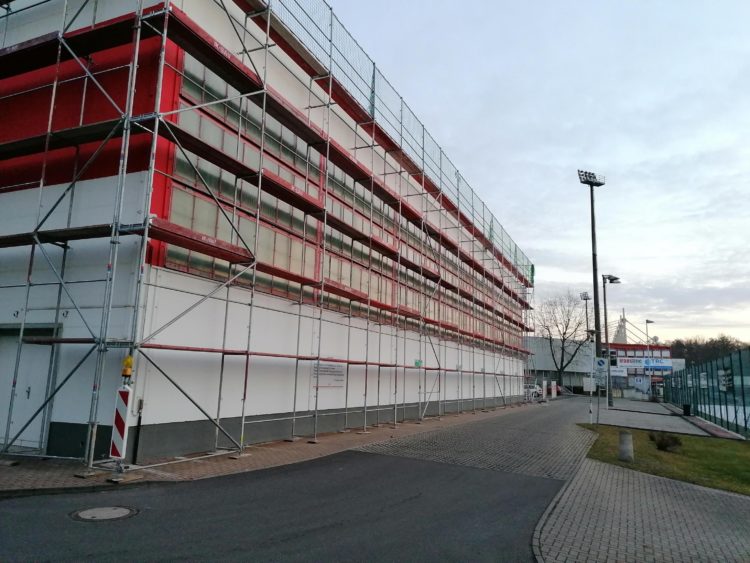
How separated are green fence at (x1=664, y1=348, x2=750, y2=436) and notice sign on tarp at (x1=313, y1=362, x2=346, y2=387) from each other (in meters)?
15.3

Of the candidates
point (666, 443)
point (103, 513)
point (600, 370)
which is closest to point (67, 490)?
point (103, 513)

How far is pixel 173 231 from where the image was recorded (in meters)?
9.72

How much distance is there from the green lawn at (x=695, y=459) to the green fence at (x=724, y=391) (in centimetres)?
281

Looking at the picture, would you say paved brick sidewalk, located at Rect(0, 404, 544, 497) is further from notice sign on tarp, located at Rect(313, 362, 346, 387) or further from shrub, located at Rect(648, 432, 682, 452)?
shrub, located at Rect(648, 432, 682, 452)

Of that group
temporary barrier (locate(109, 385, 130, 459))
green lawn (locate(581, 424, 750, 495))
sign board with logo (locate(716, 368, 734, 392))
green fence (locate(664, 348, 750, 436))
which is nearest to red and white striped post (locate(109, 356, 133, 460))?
temporary barrier (locate(109, 385, 130, 459))

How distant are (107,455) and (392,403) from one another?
12.3m

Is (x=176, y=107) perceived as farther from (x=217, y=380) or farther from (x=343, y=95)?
(x=343, y=95)

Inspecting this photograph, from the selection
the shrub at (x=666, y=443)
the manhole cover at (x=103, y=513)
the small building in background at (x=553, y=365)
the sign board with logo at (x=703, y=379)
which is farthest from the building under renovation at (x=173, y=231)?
the small building in background at (x=553, y=365)

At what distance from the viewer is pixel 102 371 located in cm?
953

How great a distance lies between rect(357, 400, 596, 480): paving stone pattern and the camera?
38.9 ft

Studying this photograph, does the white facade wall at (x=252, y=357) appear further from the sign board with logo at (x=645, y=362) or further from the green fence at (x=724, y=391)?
the sign board with logo at (x=645, y=362)

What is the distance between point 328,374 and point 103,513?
32.2ft

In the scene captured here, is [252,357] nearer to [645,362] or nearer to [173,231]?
[173,231]

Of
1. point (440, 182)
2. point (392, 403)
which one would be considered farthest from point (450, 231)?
point (392, 403)
